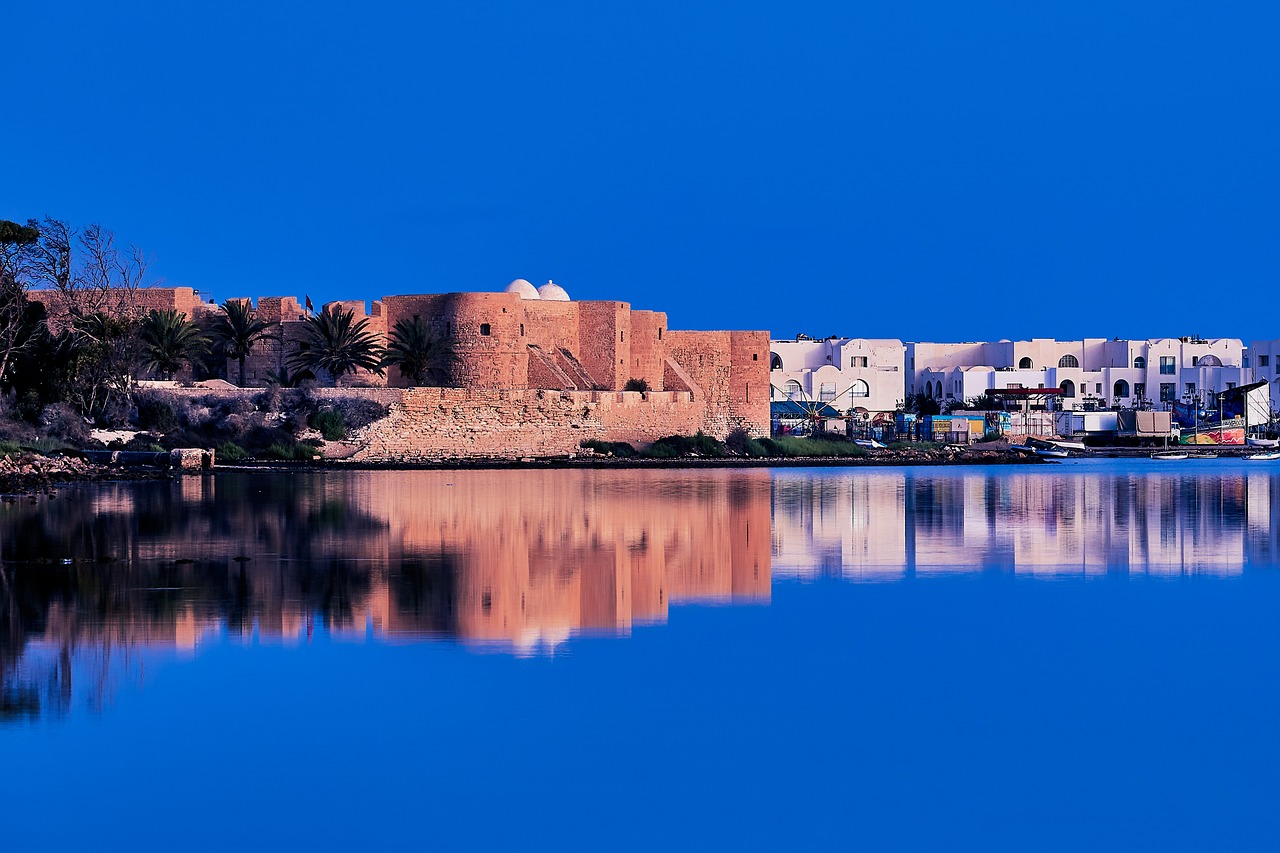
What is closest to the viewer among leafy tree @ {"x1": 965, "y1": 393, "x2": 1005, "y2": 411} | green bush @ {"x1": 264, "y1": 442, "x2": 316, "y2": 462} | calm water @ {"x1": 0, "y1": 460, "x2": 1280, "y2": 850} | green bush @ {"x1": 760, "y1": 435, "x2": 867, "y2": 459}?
calm water @ {"x1": 0, "y1": 460, "x2": 1280, "y2": 850}

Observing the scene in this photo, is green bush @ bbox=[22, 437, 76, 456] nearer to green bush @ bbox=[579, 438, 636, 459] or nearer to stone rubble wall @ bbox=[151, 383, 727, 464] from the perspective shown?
stone rubble wall @ bbox=[151, 383, 727, 464]

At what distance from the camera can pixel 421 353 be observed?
32.8 meters

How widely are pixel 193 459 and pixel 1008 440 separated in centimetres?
3040

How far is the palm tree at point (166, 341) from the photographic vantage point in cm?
3127

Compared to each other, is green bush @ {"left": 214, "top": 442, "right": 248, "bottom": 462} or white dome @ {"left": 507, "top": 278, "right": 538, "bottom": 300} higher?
white dome @ {"left": 507, "top": 278, "right": 538, "bottom": 300}

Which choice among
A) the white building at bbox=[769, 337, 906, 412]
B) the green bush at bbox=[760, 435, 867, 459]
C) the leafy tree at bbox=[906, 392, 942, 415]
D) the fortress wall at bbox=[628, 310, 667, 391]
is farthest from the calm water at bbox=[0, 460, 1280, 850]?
the leafy tree at bbox=[906, 392, 942, 415]

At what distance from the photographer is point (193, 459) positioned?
25.0m

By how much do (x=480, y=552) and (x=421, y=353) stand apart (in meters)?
22.5

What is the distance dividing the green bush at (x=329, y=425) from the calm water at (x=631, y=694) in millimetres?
18260

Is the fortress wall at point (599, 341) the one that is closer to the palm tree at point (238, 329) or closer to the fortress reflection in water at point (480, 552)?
the palm tree at point (238, 329)

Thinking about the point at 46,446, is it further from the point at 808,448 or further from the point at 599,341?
the point at 808,448

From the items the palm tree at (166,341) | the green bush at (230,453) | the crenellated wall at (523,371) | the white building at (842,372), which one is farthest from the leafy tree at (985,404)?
the green bush at (230,453)

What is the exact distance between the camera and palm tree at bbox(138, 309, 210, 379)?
31.3m

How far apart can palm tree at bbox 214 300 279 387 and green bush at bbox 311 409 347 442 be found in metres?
3.91
